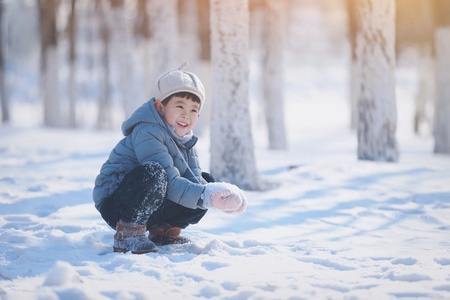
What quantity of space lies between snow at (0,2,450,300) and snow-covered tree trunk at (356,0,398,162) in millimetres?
555

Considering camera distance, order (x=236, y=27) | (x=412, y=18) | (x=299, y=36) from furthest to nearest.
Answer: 1. (x=299, y=36)
2. (x=412, y=18)
3. (x=236, y=27)

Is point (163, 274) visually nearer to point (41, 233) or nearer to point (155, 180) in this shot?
point (155, 180)

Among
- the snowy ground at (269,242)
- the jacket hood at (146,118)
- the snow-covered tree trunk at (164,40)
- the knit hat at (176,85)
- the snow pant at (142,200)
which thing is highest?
the snow-covered tree trunk at (164,40)

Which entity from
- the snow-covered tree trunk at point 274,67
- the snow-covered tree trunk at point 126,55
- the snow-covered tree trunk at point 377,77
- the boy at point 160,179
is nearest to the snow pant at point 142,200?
the boy at point 160,179

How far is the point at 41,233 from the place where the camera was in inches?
173

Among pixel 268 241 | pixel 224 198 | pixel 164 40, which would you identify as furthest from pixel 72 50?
pixel 224 198

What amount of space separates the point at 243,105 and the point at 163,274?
12.2 feet

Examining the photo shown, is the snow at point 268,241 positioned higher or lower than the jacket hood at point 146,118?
lower

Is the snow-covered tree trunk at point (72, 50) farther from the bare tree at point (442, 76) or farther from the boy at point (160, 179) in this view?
the boy at point (160, 179)

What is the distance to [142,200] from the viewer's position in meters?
3.58

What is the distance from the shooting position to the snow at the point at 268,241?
3059 millimetres

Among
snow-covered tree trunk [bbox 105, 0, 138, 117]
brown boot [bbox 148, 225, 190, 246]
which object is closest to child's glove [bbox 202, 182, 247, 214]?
brown boot [bbox 148, 225, 190, 246]

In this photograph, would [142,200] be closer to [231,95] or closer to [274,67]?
[231,95]

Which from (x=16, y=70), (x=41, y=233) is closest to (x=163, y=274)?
(x=41, y=233)
